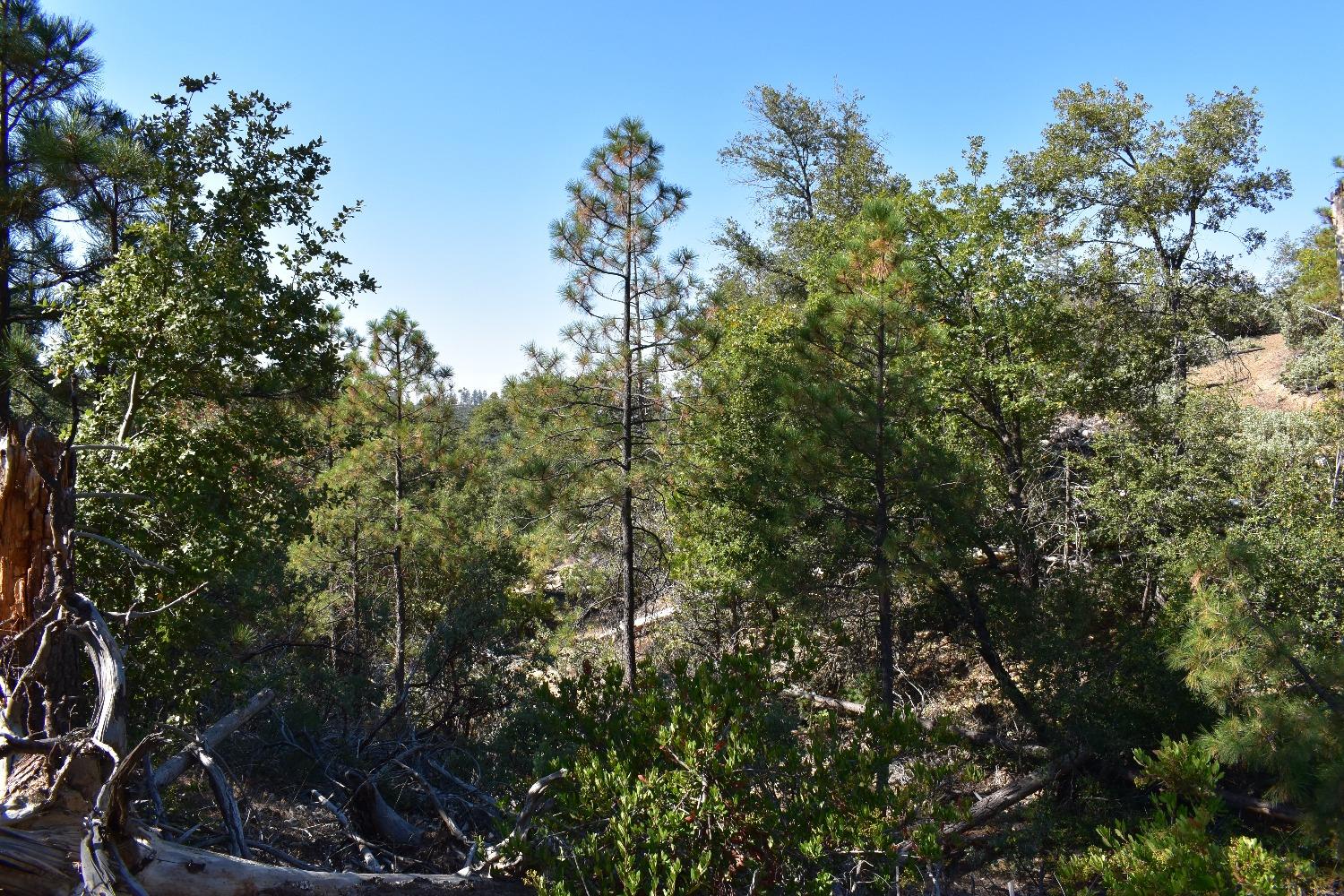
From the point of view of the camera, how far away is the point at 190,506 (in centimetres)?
588

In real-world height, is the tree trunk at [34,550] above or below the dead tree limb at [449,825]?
above

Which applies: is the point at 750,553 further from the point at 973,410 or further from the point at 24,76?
the point at 24,76

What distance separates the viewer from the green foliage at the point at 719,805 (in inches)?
155

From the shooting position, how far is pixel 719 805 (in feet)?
13.8

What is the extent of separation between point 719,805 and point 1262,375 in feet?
88.5

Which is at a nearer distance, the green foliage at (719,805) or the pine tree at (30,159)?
the green foliage at (719,805)

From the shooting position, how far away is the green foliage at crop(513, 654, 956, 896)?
155 inches

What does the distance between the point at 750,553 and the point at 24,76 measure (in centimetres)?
969

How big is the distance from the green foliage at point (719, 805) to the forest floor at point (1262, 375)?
11.5 m

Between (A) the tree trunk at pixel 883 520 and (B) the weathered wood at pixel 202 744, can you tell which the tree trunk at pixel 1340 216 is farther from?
(B) the weathered wood at pixel 202 744

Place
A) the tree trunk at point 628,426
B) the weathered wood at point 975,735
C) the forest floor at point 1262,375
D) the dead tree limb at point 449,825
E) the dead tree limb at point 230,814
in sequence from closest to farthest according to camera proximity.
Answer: the dead tree limb at point 230,814
the dead tree limb at point 449,825
the weathered wood at point 975,735
the tree trunk at point 628,426
the forest floor at point 1262,375

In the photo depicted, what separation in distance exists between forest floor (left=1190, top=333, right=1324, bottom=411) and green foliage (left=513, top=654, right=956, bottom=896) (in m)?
11.5

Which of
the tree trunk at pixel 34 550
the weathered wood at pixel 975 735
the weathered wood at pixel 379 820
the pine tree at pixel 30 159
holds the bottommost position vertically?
the weathered wood at pixel 975 735

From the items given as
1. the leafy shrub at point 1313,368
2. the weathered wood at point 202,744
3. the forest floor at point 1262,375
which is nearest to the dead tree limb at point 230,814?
the weathered wood at point 202,744
